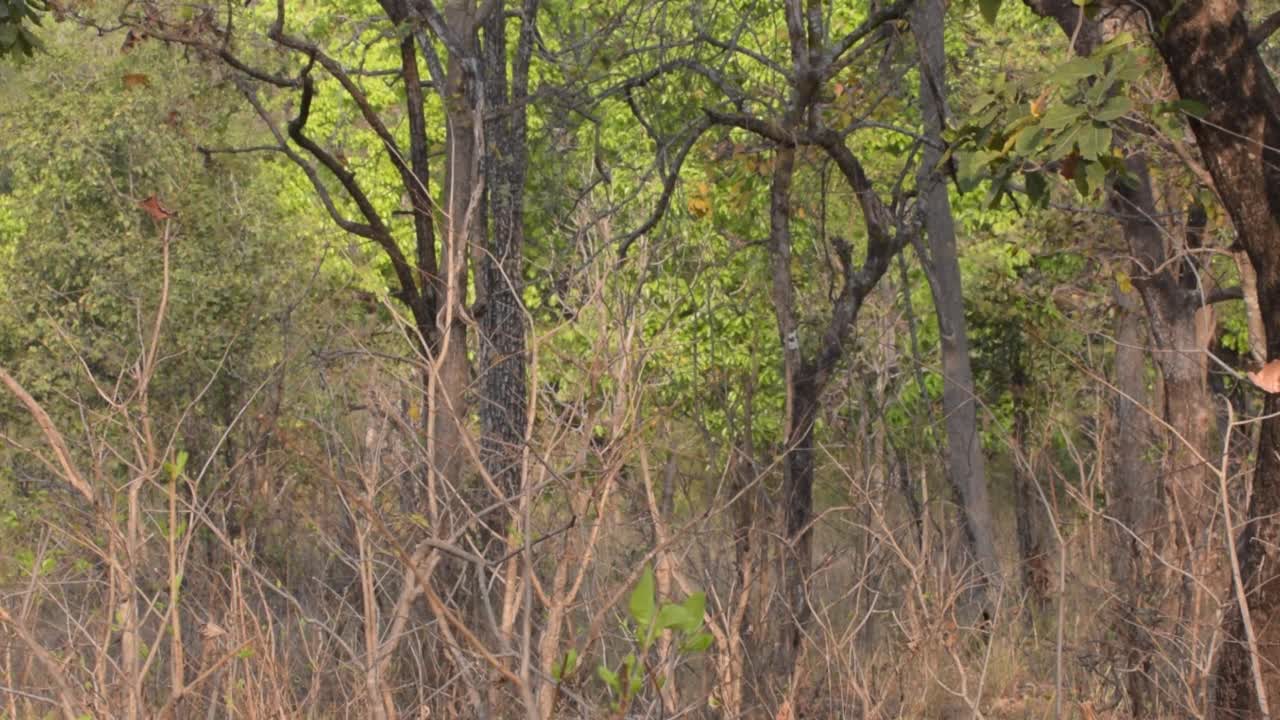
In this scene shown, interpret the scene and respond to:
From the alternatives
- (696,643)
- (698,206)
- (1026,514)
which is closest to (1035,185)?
(696,643)

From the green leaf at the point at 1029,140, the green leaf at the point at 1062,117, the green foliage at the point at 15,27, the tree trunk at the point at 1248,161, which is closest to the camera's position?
the green leaf at the point at 1062,117

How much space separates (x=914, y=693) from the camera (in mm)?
5902

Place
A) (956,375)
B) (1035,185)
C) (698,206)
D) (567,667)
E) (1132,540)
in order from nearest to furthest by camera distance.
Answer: (567,667), (1035,185), (1132,540), (698,206), (956,375)

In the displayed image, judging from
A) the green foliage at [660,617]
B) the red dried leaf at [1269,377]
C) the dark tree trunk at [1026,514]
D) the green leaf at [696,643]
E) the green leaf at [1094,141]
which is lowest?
the dark tree trunk at [1026,514]

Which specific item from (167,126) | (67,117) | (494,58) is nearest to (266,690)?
(494,58)

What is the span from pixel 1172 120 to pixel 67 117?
1496 centimetres

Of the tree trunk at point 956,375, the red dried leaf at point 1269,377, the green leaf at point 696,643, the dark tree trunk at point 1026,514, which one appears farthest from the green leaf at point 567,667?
the dark tree trunk at point 1026,514

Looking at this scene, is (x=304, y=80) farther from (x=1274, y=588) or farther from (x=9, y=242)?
(x=9, y=242)

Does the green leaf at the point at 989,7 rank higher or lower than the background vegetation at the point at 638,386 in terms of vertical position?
higher

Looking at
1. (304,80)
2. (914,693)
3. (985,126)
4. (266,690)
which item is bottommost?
(914,693)

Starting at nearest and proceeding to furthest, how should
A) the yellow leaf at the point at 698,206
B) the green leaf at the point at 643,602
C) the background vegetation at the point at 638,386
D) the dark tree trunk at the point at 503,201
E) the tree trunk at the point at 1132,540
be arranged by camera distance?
the green leaf at the point at 643,602, the background vegetation at the point at 638,386, the tree trunk at the point at 1132,540, the dark tree trunk at the point at 503,201, the yellow leaf at the point at 698,206

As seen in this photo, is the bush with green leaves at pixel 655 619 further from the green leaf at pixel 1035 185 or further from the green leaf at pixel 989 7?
the green leaf at pixel 1035 185

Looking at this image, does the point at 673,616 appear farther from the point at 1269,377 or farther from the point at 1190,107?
the point at 1190,107

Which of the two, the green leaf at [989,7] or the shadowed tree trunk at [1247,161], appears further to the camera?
the shadowed tree trunk at [1247,161]
